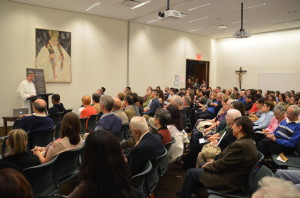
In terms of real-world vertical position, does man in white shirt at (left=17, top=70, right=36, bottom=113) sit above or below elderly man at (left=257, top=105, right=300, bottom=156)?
above

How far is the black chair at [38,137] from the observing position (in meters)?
3.48

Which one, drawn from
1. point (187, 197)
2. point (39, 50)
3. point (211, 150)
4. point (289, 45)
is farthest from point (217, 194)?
point (289, 45)

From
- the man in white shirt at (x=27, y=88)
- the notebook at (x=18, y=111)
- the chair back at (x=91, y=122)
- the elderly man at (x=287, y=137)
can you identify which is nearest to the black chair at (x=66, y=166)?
the chair back at (x=91, y=122)

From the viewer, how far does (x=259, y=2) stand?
805cm

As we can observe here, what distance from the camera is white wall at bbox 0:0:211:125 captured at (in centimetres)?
812

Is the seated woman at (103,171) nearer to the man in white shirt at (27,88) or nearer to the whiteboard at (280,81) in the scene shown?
the man in white shirt at (27,88)

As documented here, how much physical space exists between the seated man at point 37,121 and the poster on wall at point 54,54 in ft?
18.8

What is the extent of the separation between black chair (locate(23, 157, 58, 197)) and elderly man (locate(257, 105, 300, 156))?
3.34 metres

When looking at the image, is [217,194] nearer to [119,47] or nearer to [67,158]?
[67,158]

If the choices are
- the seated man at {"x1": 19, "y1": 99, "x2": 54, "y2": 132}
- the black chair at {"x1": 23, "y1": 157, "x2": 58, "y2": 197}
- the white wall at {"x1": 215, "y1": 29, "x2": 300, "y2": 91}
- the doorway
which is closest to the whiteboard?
the white wall at {"x1": 215, "y1": 29, "x2": 300, "y2": 91}

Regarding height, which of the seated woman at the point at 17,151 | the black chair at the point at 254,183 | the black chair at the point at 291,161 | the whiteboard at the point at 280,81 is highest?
the whiteboard at the point at 280,81

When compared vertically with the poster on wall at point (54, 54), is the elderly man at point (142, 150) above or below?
below

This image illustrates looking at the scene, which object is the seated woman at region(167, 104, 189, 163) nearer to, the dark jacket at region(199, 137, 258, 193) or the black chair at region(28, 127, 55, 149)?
the dark jacket at region(199, 137, 258, 193)

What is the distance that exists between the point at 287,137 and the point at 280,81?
1068 centimetres
